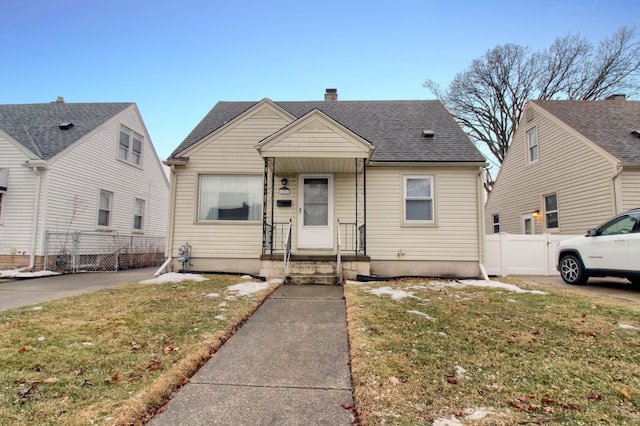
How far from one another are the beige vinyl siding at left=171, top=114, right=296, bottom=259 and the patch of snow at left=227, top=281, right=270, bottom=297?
1.85 meters

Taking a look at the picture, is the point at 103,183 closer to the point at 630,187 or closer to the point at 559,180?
the point at 559,180

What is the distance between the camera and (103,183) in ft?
40.2

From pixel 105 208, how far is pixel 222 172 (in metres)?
7.02

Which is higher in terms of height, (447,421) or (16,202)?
(16,202)

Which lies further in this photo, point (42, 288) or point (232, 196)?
point (232, 196)

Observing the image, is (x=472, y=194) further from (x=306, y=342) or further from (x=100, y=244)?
(x=100, y=244)

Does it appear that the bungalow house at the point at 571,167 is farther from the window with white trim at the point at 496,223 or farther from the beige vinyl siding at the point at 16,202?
the beige vinyl siding at the point at 16,202

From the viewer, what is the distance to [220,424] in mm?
2016

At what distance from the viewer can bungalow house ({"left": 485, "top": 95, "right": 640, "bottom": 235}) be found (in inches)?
376

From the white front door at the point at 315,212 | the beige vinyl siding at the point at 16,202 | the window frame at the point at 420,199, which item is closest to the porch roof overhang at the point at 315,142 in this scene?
the white front door at the point at 315,212

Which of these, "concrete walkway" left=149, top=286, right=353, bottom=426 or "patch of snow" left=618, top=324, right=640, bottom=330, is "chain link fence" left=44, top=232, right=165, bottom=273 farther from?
"patch of snow" left=618, top=324, right=640, bottom=330

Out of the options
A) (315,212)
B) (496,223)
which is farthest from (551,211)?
(315,212)

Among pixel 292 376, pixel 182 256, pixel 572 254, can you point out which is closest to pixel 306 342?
pixel 292 376

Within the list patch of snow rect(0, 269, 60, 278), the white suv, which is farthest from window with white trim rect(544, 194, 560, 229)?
patch of snow rect(0, 269, 60, 278)
